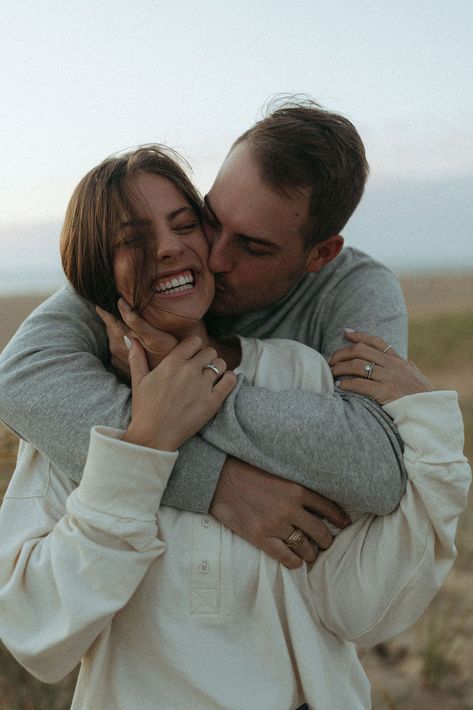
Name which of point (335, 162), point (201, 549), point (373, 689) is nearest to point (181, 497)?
point (201, 549)

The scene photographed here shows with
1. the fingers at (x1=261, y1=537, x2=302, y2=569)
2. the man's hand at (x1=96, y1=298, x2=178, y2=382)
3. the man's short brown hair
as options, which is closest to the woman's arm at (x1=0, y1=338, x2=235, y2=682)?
the man's hand at (x1=96, y1=298, x2=178, y2=382)

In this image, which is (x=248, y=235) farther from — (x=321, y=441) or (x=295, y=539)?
(x=295, y=539)

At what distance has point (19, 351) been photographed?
1854 mm

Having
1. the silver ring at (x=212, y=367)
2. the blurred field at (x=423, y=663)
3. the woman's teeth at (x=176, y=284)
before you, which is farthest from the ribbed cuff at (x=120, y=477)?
the blurred field at (x=423, y=663)

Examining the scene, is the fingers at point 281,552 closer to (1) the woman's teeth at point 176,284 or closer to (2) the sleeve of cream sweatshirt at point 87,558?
(2) the sleeve of cream sweatshirt at point 87,558

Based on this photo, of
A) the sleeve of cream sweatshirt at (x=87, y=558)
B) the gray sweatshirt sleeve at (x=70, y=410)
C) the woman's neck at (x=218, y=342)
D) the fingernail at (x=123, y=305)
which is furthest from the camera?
the woman's neck at (x=218, y=342)

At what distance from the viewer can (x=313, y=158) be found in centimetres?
202

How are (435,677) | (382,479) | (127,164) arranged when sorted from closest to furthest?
(382,479)
(127,164)
(435,677)

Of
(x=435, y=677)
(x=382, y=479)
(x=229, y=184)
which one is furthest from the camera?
(x=435, y=677)

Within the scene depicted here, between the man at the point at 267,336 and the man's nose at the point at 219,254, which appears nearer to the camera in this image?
the man at the point at 267,336

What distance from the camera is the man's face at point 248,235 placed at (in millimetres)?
1974

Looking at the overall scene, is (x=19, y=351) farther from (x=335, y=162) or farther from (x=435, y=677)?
(x=435, y=677)

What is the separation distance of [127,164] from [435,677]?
9.64 ft

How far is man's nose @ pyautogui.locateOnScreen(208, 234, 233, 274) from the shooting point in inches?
77.2
